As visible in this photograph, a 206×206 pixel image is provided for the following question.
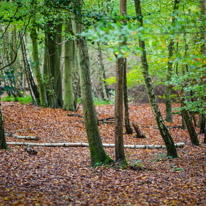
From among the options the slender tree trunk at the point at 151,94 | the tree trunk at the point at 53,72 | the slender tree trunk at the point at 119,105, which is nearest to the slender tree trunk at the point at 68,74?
the tree trunk at the point at 53,72

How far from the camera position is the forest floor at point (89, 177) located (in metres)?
4.62

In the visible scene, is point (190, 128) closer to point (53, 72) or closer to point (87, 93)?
point (87, 93)

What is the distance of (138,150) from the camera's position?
30.5 feet

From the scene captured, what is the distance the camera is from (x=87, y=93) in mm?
6223

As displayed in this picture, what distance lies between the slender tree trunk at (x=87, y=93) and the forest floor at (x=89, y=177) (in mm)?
389

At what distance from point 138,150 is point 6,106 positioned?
26.2 feet

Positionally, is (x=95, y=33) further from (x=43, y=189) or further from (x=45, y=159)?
(x=45, y=159)

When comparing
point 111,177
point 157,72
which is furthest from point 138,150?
point 157,72

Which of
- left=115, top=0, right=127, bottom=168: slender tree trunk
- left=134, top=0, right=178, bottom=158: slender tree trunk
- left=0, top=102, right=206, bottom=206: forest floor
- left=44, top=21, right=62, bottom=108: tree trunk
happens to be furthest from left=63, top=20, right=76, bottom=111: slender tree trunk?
left=115, top=0, right=127, bottom=168: slender tree trunk

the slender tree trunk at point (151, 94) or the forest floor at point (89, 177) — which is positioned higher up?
the slender tree trunk at point (151, 94)

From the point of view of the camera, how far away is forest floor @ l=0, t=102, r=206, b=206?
4.62m

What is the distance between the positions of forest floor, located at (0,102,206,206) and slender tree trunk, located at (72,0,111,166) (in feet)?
1.28

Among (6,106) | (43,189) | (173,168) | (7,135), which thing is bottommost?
(173,168)

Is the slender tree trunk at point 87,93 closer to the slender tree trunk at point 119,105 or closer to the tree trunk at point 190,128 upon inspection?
the slender tree trunk at point 119,105
